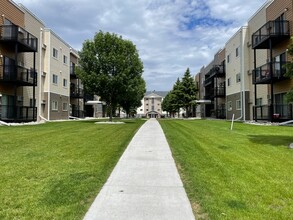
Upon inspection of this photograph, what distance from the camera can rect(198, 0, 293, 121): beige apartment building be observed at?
1030 inches

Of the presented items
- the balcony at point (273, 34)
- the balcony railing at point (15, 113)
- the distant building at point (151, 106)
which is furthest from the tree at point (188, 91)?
the distant building at point (151, 106)

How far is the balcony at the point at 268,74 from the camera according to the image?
84.9 feet

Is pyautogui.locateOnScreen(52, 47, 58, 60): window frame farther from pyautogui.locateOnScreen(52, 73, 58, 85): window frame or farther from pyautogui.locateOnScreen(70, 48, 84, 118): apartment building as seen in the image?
pyautogui.locateOnScreen(70, 48, 84, 118): apartment building

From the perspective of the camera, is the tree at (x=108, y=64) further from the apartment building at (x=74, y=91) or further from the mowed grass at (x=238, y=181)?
the mowed grass at (x=238, y=181)

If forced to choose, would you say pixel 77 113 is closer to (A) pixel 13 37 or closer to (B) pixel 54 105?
(B) pixel 54 105

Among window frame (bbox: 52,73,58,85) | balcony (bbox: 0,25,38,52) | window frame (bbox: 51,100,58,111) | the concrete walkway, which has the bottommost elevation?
the concrete walkway

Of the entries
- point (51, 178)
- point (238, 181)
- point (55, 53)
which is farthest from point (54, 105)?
point (238, 181)

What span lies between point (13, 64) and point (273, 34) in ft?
70.3

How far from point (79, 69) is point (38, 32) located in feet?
24.3

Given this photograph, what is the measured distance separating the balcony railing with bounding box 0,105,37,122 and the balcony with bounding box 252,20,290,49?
829 inches

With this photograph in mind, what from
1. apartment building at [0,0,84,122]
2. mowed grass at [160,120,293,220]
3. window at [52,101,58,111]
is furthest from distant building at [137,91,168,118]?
mowed grass at [160,120,293,220]

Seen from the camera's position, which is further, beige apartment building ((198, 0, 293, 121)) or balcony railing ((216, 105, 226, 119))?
balcony railing ((216, 105, 226, 119))

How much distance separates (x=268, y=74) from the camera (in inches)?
1065

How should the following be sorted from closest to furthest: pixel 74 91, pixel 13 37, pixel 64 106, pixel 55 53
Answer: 1. pixel 13 37
2. pixel 55 53
3. pixel 64 106
4. pixel 74 91
